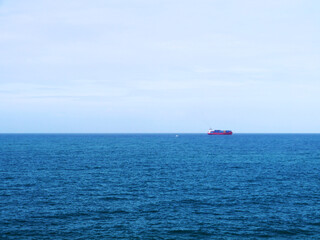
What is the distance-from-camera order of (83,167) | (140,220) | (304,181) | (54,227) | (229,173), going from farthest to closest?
1. (83,167)
2. (229,173)
3. (304,181)
4. (140,220)
5. (54,227)

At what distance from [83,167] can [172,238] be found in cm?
5665

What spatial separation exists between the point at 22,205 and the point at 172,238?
76.7 ft

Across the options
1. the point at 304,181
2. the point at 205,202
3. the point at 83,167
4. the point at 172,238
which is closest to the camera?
the point at 172,238

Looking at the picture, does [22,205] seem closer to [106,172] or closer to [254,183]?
[106,172]

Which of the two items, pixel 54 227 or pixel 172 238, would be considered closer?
pixel 172 238

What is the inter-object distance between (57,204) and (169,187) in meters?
20.6

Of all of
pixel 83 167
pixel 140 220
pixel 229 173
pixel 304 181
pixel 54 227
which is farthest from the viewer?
pixel 83 167

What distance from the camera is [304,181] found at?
208ft

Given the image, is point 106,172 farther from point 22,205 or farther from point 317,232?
point 317,232

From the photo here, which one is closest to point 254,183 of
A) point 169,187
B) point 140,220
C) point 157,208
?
point 169,187

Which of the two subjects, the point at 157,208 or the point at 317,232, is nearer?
the point at 317,232

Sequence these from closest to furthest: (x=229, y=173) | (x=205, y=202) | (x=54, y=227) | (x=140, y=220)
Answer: (x=54, y=227), (x=140, y=220), (x=205, y=202), (x=229, y=173)

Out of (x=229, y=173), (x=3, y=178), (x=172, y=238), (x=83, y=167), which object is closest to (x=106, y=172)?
(x=83, y=167)

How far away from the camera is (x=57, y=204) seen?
45.4 metres
